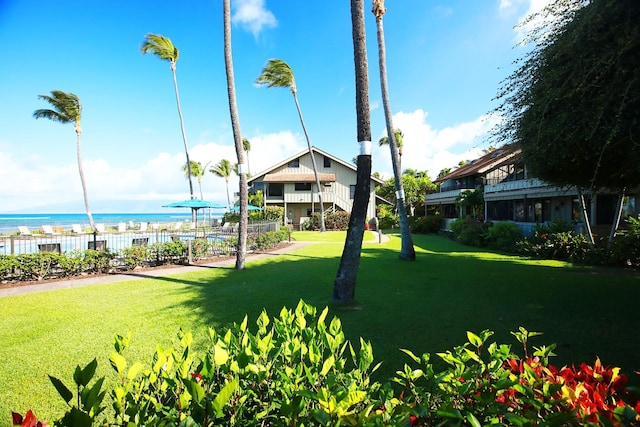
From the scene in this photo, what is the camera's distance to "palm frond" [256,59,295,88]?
2703 cm

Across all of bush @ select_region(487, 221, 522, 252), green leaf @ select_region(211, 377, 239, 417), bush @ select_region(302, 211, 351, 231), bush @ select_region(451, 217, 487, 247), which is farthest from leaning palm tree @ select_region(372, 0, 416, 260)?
bush @ select_region(302, 211, 351, 231)

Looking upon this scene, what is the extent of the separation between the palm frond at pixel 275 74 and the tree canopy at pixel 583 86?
24.1 metres

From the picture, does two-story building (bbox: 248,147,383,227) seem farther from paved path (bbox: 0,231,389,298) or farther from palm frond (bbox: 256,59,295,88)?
→ paved path (bbox: 0,231,389,298)

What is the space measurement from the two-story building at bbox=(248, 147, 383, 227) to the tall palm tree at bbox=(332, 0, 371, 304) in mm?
26228

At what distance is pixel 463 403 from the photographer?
61.8 inches

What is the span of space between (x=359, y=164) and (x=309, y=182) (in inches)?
1062

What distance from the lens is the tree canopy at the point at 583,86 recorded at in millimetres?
4191

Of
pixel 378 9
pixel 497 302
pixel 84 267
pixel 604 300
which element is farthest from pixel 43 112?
pixel 604 300

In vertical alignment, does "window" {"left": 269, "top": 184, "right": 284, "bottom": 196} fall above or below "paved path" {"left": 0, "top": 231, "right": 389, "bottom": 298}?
above

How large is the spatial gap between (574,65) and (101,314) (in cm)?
906

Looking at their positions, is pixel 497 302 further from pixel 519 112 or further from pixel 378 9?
pixel 378 9

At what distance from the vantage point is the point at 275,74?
1080 inches

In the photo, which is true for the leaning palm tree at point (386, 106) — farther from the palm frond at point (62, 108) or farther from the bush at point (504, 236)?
the palm frond at point (62, 108)

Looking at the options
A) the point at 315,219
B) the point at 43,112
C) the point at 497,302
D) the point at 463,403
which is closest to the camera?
the point at 463,403
